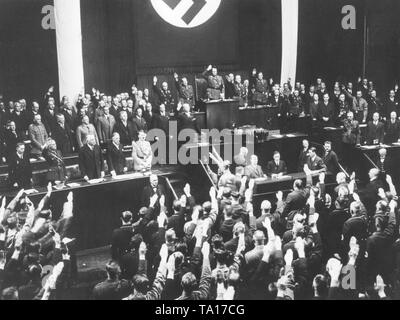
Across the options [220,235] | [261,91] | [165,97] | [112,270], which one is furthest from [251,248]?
[261,91]

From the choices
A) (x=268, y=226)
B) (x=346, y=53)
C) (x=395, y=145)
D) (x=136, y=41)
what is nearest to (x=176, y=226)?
(x=268, y=226)

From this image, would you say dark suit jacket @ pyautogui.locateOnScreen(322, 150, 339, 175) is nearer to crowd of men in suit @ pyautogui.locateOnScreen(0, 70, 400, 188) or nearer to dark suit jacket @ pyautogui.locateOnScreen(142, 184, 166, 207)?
crowd of men in suit @ pyautogui.locateOnScreen(0, 70, 400, 188)

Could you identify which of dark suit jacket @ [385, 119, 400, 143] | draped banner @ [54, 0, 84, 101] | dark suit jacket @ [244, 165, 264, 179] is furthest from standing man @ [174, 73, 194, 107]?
dark suit jacket @ [385, 119, 400, 143]

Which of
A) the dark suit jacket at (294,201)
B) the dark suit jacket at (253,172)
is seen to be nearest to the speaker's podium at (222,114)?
the dark suit jacket at (253,172)

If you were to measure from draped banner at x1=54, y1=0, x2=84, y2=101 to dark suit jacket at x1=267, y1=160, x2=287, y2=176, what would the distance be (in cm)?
365

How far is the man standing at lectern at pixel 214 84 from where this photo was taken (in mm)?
11047

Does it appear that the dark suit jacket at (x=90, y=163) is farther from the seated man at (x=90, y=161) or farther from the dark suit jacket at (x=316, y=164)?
the dark suit jacket at (x=316, y=164)

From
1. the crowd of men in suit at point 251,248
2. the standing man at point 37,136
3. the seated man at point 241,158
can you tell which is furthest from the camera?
the seated man at point 241,158

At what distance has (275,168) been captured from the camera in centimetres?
859

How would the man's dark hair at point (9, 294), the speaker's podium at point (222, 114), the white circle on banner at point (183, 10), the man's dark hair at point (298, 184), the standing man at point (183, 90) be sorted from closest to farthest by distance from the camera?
the man's dark hair at point (9, 294), the man's dark hair at point (298, 184), the white circle on banner at point (183, 10), the speaker's podium at point (222, 114), the standing man at point (183, 90)

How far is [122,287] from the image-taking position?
701 cm

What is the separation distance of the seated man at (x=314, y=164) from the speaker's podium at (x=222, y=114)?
1996 mm

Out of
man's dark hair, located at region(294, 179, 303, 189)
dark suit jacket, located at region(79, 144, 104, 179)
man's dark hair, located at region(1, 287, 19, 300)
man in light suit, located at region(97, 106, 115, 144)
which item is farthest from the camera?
man in light suit, located at region(97, 106, 115, 144)

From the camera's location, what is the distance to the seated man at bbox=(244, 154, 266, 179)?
8336mm
